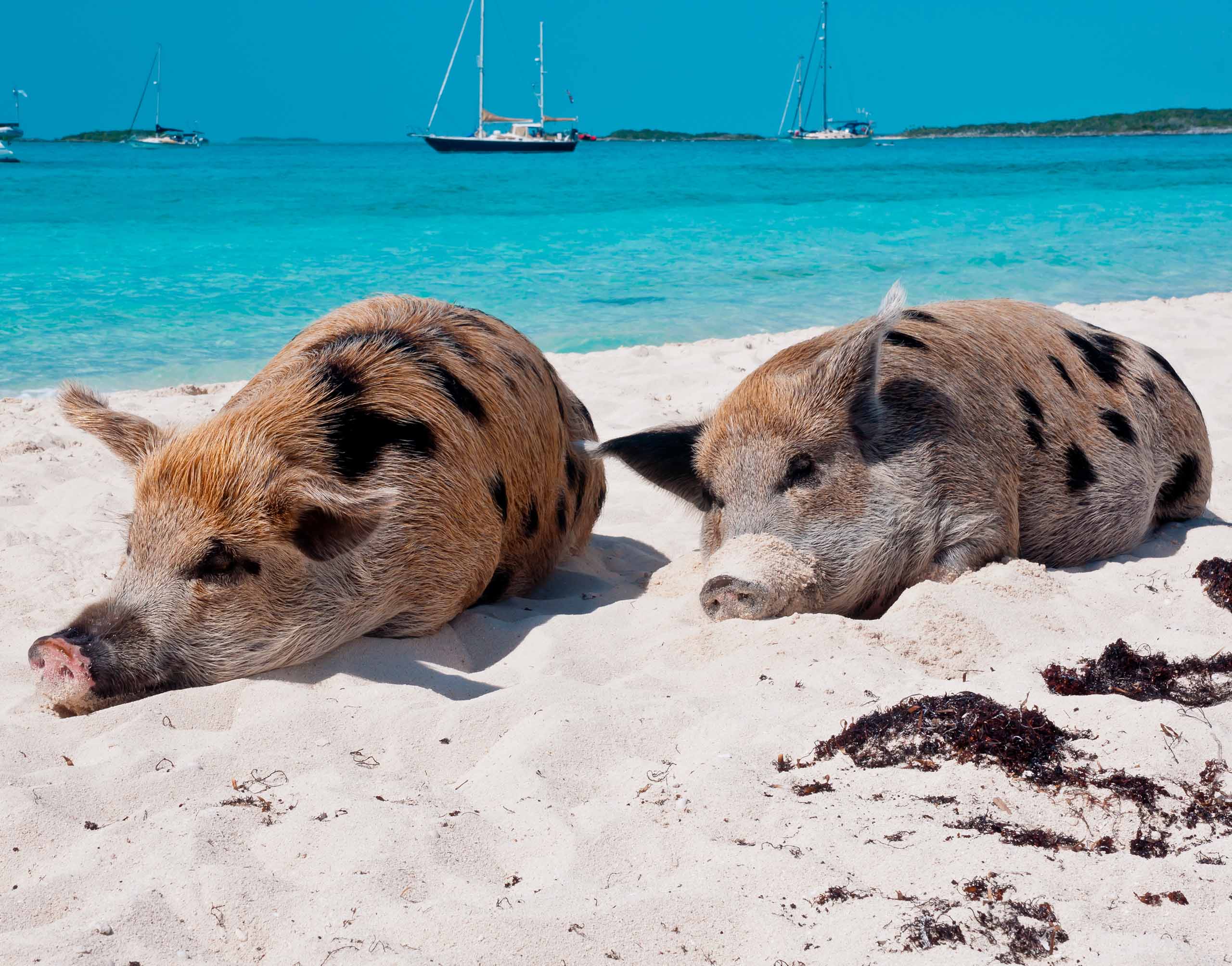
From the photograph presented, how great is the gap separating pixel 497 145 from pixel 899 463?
78.4m

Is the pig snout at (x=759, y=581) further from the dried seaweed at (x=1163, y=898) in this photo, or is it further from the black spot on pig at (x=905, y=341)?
the dried seaweed at (x=1163, y=898)

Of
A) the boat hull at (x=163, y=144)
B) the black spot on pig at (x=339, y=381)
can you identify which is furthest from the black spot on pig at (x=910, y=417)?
the boat hull at (x=163, y=144)

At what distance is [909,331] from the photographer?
5.42 m

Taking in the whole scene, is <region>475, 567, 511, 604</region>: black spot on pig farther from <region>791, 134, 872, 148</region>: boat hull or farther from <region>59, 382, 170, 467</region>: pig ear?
<region>791, 134, 872, 148</region>: boat hull

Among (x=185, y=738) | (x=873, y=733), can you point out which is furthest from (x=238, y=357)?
(x=873, y=733)

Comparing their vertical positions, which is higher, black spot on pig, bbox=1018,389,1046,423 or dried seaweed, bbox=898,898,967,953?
black spot on pig, bbox=1018,389,1046,423

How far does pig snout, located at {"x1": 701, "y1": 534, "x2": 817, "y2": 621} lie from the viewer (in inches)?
184

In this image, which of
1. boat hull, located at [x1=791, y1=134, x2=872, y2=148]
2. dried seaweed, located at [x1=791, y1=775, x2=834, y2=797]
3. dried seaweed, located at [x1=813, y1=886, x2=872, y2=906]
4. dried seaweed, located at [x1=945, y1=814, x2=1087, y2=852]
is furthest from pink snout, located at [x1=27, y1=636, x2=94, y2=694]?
boat hull, located at [x1=791, y1=134, x2=872, y2=148]

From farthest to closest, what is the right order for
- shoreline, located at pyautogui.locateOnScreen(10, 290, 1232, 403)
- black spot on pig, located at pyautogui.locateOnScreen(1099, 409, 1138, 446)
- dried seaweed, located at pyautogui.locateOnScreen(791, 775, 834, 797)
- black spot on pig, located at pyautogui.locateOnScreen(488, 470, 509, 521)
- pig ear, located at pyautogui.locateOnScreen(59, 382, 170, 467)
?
shoreline, located at pyautogui.locateOnScreen(10, 290, 1232, 403), black spot on pig, located at pyautogui.locateOnScreen(1099, 409, 1138, 446), black spot on pig, located at pyautogui.locateOnScreen(488, 470, 509, 521), pig ear, located at pyautogui.locateOnScreen(59, 382, 170, 467), dried seaweed, located at pyautogui.locateOnScreen(791, 775, 834, 797)

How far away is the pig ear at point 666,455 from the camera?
5.31 m

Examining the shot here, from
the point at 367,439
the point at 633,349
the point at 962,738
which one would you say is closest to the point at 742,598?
the point at 962,738

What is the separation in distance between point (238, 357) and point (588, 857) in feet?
37.2

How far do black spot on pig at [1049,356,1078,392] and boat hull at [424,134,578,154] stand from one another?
7607 centimetres

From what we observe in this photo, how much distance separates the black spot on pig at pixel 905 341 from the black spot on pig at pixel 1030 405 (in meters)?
0.51
